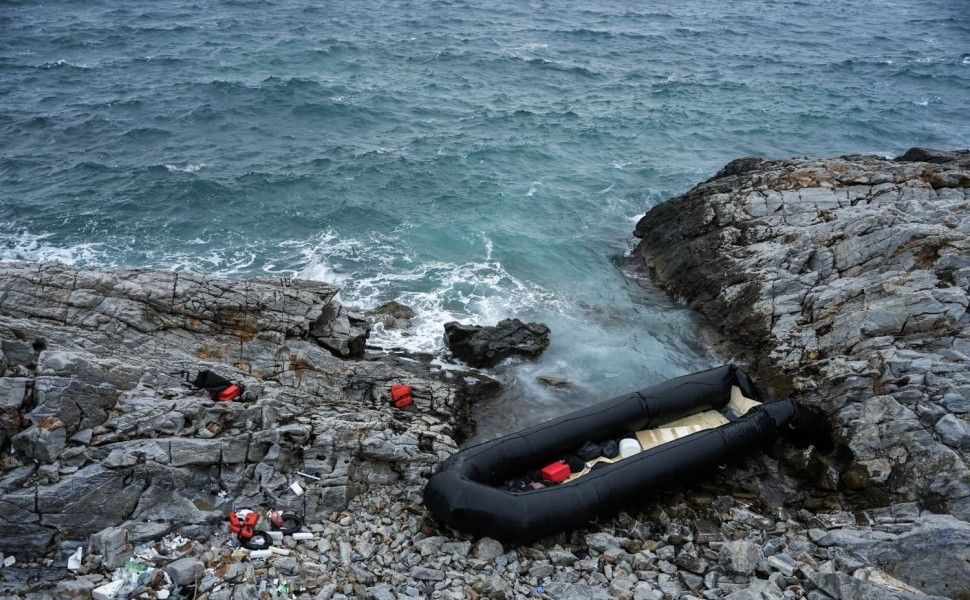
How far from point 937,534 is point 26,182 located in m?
31.9

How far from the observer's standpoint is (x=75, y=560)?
9.15 m

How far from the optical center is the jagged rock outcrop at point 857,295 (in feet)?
37.4

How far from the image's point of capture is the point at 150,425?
424 inches

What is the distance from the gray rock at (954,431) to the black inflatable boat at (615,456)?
2248mm

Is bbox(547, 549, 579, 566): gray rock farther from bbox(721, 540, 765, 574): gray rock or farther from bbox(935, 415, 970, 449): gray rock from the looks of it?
bbox(935, 415, 970, 449): gray rock

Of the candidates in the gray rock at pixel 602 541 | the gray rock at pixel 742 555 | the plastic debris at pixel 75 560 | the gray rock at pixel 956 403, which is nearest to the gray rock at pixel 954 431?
the gray rock at pixel 956 403

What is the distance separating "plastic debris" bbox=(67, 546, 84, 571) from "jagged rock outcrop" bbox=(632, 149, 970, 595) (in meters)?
12.8

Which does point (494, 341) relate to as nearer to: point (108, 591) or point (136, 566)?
point (136, 566)

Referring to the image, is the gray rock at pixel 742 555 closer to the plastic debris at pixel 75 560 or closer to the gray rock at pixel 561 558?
the gray rock at pixel 561 558

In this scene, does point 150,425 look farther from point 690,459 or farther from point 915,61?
point 915,61

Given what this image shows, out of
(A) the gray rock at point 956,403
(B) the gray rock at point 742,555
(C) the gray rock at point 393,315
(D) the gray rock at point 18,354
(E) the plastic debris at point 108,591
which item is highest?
(A) the gray rock at point 956,403

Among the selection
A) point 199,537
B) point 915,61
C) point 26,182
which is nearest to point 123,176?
point 26,182

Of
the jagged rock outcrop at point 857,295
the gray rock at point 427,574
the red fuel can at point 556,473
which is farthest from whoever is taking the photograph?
the red fuel can at point 556,473

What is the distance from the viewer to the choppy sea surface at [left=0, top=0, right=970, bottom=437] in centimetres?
2067
